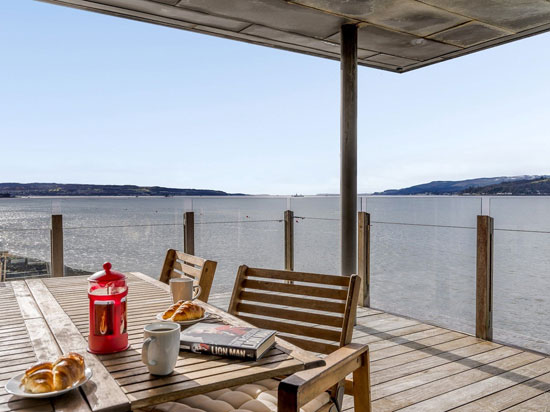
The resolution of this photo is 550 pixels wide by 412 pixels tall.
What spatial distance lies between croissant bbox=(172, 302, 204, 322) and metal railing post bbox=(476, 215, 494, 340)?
8.81ft

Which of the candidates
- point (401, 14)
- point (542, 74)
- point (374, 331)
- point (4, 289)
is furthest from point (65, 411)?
point (542, 74)

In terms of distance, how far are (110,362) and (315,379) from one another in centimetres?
50

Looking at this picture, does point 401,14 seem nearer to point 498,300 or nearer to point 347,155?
point 347,155

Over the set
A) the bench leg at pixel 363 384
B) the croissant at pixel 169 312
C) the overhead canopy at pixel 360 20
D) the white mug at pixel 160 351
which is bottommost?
the bench leg at pixel 363 384

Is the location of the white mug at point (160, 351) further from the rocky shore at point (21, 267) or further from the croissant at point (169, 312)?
the rocky shore at point (21, 267)

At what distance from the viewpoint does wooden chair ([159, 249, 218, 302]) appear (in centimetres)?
198

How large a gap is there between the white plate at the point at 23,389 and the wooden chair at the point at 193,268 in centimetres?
99

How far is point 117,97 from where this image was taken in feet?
116

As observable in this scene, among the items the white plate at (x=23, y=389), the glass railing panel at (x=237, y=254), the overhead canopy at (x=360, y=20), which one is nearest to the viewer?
the white plate at (x=23, y=389)

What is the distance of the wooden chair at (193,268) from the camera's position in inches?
78.0

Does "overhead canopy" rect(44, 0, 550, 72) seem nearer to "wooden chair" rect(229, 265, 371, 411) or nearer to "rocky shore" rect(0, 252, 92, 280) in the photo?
"rocky shore" rect(0, 252, 92, 280)

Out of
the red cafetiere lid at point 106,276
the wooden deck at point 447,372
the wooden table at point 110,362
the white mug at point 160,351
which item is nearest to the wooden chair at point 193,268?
the wooden table at point 110,362

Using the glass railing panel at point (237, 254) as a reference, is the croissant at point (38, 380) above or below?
above

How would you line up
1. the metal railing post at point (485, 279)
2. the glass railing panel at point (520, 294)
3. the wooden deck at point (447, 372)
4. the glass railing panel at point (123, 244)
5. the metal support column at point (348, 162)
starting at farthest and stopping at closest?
the glass railing panel at point (123, 244), the metal support column at point (348, 162), the glass railing panel at point (520, 294), the metal railing post at point (485, 279), the wooden deck at point (447, 372)
